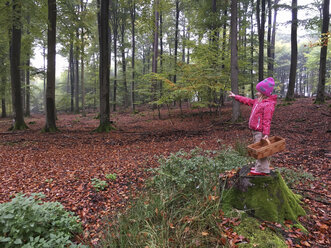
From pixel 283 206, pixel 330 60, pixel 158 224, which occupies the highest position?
pixel 330 60

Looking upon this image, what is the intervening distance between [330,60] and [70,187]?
3653cm

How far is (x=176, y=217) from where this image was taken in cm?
269

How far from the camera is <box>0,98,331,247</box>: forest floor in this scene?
3.36 meters

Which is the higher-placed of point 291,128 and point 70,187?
point 291,128

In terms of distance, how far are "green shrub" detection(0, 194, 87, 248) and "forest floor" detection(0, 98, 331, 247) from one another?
1.52 ft

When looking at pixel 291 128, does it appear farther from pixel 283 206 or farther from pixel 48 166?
pixel 48 166

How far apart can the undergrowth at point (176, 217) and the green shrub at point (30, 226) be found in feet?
2.15

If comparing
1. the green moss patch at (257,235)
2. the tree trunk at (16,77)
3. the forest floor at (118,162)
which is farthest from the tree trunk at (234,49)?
the tree trunk at (16,77)

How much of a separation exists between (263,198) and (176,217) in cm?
128

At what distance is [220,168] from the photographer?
3.76 meters

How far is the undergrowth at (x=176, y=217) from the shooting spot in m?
2.25

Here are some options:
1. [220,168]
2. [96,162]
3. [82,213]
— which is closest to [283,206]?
[220,168]

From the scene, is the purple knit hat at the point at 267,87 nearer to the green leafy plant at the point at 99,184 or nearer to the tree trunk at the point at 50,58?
the green leafy plant at the point at 99,184

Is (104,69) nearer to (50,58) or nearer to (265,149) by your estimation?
(50,58)
